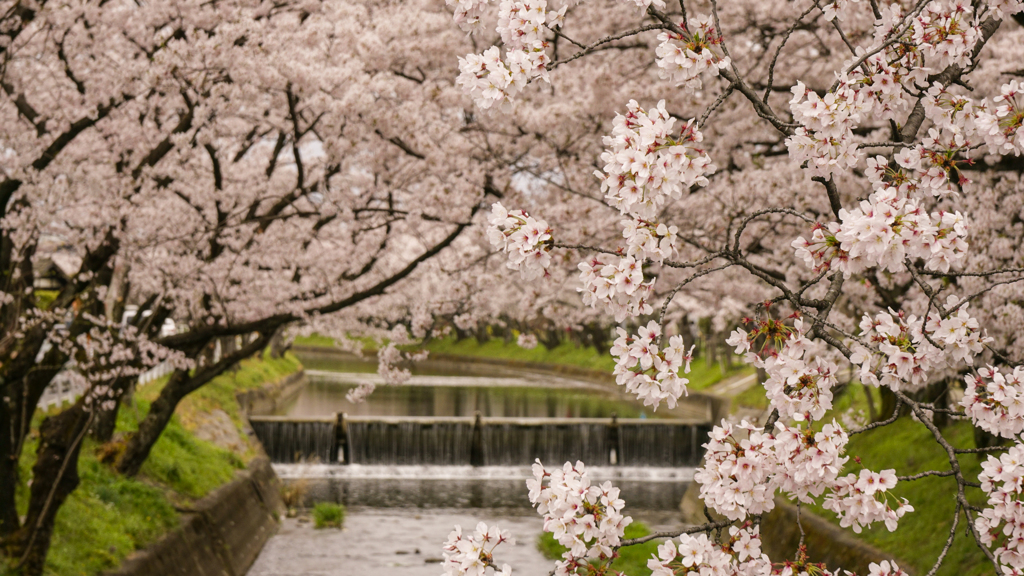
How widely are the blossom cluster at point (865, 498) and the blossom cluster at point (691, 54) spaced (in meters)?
1.54

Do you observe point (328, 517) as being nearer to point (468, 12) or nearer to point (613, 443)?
point (613, 443)

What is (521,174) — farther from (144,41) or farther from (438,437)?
(438,437)

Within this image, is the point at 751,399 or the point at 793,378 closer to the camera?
the point at 793,378

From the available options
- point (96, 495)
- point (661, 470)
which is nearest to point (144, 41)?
point (96, 495)

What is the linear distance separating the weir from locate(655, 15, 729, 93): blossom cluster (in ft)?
71.8

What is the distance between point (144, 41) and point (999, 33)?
34.4ft

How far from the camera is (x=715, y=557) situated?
311 centimetres

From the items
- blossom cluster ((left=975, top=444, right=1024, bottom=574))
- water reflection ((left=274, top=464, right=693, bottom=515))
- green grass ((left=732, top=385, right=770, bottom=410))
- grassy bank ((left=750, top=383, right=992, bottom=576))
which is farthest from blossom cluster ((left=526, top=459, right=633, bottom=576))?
green grass ((left=732, top=385, right=770, bottom=410))

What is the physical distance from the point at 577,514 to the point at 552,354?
169 feet

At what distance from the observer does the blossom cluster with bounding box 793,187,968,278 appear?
2.86 meters

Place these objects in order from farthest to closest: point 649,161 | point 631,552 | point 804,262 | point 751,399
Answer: point 751,399 < point 631,552 < point 804,262 < point 649,161

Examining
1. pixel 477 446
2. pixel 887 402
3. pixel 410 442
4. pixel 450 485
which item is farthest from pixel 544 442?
pixel 887 402

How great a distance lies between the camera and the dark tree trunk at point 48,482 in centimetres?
889

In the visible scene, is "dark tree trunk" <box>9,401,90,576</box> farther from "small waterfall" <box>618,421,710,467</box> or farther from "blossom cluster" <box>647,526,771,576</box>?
"small waterfall" <box>618,421,710,467</box>
